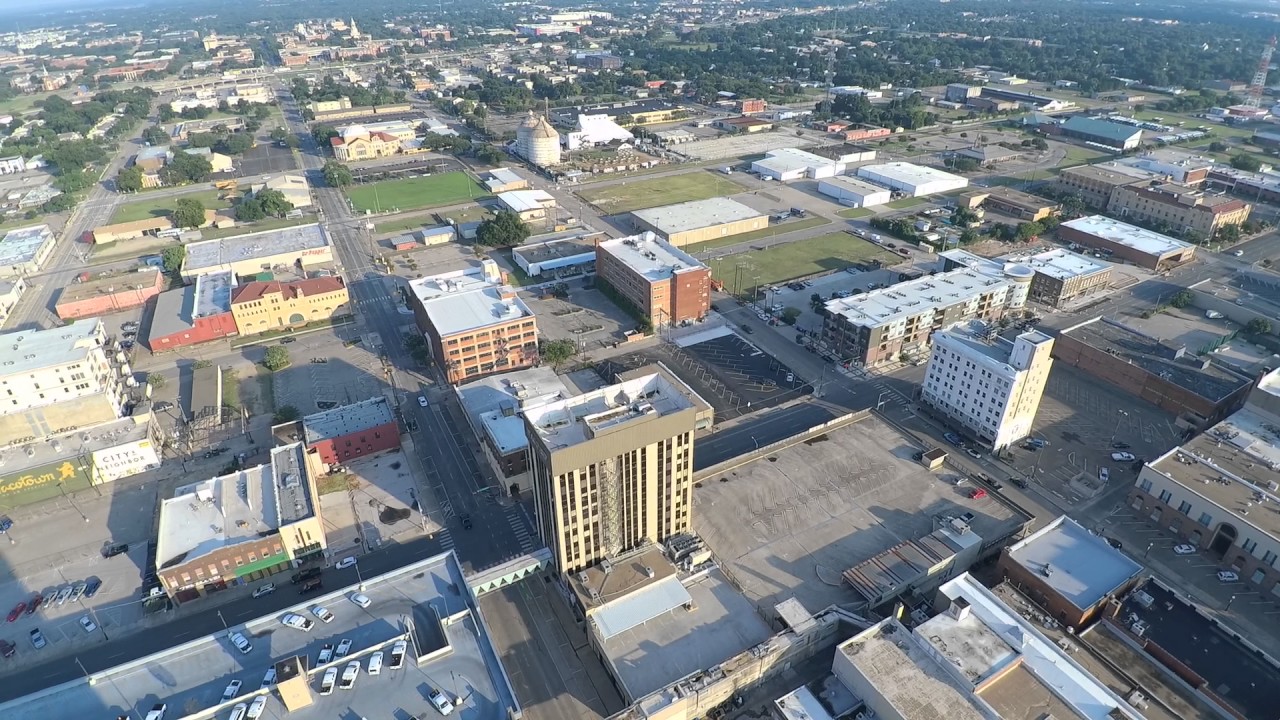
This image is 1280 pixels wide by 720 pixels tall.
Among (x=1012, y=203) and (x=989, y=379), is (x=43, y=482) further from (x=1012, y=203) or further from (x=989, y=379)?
(x=1012, y=203)

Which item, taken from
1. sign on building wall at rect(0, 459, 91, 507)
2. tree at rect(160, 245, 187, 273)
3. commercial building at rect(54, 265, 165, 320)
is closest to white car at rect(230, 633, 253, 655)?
sign on building wall at rect(0, 459, 91, 507)

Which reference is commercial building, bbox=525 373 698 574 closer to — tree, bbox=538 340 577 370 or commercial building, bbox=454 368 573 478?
commercial building, bbox=454 368 573 478

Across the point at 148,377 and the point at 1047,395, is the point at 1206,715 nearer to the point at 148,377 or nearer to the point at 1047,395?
the point at 1047,395

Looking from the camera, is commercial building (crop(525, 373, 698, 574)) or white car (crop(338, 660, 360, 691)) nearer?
white car (crop(338, 660, 360, 691))

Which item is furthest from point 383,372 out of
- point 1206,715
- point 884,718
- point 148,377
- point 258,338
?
point 1206,715

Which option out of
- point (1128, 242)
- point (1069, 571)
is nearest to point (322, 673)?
point (1069, 571)

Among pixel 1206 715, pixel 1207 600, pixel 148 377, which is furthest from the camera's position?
pixel 148 377
